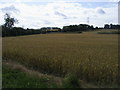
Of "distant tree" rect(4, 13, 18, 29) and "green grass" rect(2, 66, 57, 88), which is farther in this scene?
"distant tree" rect(4, 13, 18, 29)

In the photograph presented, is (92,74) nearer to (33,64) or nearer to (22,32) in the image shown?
(33,64)

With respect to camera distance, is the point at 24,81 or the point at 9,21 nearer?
the point at 24,81

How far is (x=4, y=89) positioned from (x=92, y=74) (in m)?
3.59

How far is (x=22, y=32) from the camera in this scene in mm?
88000

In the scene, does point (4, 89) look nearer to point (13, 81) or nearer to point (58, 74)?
point (13, 81)

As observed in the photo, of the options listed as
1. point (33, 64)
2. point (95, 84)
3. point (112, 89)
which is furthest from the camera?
point (33, 64)

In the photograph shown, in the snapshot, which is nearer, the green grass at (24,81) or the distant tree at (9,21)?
the green grass at (24,81)

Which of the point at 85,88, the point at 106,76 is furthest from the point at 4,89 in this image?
the point at 106,76

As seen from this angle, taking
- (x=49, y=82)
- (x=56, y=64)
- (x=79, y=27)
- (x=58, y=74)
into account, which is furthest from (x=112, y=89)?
(x=79, y=27)

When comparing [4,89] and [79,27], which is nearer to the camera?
[4,89]

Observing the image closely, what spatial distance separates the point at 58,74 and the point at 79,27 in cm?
10093

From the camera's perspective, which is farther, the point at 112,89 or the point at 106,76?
the point at 106,76

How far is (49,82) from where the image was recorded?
7715 mm

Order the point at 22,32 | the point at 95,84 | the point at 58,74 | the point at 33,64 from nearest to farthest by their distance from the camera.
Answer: the point at 95,84
the point at 58,74
the point at 33,64
the point at 22,32
